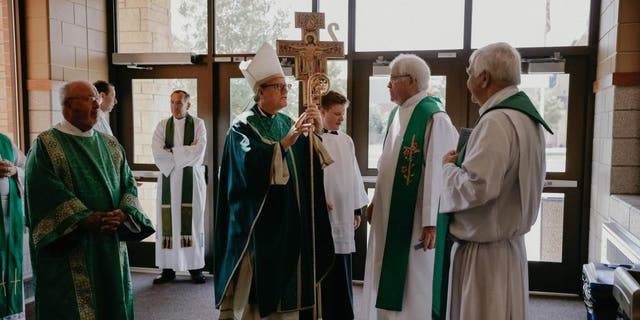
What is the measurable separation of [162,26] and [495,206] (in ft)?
13.4

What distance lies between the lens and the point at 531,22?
443 cm

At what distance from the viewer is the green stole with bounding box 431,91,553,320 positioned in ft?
6.50

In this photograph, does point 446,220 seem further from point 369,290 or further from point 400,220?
point 369,290

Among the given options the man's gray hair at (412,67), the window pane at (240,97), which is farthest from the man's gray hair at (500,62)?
the window pane at (240,97)

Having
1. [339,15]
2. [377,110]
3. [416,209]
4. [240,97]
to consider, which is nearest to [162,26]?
[240,97]

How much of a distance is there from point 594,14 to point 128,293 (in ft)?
13.1

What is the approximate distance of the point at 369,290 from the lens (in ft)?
9.67

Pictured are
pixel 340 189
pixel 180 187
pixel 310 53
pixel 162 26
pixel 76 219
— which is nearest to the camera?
pixel 76 219

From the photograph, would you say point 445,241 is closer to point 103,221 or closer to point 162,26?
point 103,221

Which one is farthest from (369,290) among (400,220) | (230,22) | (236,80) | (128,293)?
(230,22)

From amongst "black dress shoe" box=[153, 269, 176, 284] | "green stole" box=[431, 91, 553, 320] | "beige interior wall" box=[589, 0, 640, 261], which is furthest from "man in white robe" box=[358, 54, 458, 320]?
"black dress shoe" box=[153, 269, 176, 284]

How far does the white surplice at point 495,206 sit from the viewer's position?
194 cm

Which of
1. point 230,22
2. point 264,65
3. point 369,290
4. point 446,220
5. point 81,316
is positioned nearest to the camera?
point 446,220

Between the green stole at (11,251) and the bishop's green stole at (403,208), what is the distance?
220 centimetres
